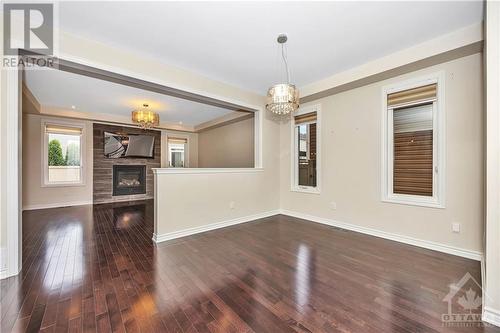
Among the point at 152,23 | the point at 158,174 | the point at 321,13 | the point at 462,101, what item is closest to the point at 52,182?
the point at 158,174

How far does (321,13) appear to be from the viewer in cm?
213

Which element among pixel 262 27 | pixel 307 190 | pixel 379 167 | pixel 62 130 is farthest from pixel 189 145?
pixel 379 167

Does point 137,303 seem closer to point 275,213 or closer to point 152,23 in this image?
point 152,23

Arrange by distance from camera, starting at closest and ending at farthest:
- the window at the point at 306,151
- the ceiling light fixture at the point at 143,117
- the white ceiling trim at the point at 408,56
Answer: the white ceiling trim at the point at 408,56
the window at the point at 306,151
the ceiling light fixture at the point at 143,117

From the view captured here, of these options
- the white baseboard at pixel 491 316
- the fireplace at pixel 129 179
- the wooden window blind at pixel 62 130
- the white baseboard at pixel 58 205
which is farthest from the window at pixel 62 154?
the white baseboard at pixel 491 316

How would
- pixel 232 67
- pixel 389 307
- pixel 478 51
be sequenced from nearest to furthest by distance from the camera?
pixel 389 307 → pixel 478 51 → pixel 232 67

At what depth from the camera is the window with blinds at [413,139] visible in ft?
9.62

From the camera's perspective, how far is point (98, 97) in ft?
15.1

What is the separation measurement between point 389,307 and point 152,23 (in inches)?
139

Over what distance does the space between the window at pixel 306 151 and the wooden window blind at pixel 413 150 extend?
132 cm

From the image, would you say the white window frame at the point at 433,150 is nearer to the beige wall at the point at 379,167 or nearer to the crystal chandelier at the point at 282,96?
the beige wall at the point at 379,167

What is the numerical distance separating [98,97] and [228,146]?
3485mm

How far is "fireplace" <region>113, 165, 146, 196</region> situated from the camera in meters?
6.65

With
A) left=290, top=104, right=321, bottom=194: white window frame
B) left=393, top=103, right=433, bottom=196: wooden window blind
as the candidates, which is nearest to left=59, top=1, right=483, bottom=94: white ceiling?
left=393, top=103, right=433, bottom=196: wooden window blind
